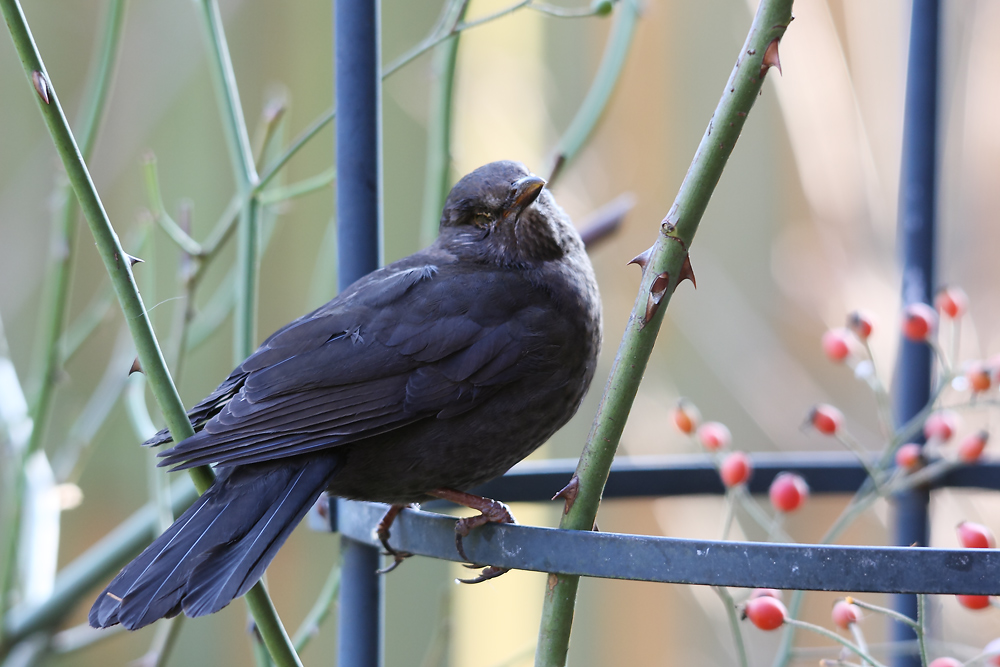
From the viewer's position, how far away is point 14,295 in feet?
10.4

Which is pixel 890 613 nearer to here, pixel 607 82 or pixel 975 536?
pixel 975 536

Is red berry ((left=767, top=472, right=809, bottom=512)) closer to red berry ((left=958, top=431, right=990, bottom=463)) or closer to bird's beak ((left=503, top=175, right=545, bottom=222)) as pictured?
red berry ((left=958, top=431, right=990, bottom=463))

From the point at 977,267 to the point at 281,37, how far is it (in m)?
2.38

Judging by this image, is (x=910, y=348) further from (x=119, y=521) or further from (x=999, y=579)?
(x=119, y=521)

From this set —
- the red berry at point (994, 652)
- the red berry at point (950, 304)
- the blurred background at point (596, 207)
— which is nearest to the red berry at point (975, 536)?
the red berry at point (994, 652)

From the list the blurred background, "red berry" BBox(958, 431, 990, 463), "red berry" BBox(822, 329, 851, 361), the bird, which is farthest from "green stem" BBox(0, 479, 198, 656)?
the blurred background

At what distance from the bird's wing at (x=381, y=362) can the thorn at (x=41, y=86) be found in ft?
1.46

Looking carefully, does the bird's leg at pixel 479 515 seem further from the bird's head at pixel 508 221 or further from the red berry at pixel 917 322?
the red berry at pixel 917 322

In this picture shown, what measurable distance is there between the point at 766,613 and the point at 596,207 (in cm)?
232

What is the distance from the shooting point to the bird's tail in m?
0.98

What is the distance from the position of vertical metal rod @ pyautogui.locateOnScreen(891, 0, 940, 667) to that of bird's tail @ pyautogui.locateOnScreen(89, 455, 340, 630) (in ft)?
3.32

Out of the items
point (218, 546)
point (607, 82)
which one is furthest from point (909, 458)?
point (218, 546)

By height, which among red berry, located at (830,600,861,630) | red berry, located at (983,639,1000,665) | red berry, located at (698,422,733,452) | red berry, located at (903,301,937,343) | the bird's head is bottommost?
red berry, located at (983,639,1000,665)

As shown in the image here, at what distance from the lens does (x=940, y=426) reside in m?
1.54
